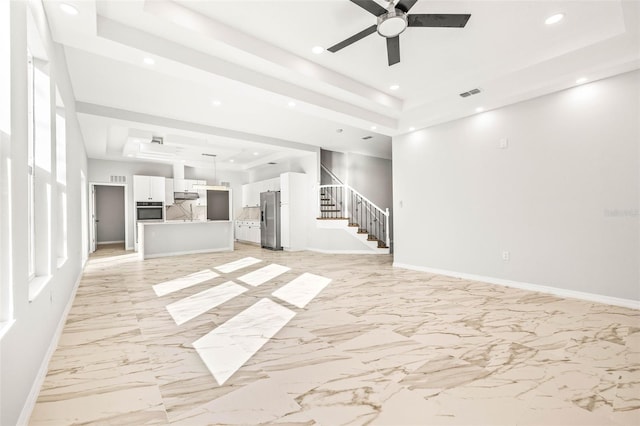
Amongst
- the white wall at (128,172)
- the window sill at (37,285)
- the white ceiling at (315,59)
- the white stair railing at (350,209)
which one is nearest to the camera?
the window sill at (37,285)

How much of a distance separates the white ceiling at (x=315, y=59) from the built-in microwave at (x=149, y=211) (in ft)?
13.2

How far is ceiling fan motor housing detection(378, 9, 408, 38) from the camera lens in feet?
8.75

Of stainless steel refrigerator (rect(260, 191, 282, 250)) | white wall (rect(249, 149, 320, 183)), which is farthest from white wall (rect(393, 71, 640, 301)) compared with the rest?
stainless steel refrigerator (rect(260, 191, 282, 250))

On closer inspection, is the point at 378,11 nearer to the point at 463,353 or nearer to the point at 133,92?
the point at 463,353

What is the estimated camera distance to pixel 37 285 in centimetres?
222

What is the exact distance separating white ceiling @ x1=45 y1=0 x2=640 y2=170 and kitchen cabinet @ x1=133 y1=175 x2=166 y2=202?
3800 mm

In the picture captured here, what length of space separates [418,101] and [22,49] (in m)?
4.96

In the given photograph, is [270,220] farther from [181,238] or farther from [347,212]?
[181,238]

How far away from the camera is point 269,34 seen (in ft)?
10.8

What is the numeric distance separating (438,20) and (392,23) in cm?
41

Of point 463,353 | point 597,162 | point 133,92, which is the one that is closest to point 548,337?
point 463,353

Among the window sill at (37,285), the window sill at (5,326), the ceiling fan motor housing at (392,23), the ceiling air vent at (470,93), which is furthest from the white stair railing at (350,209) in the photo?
the window sill at (5,326)

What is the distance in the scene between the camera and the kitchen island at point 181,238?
7699 millimetres

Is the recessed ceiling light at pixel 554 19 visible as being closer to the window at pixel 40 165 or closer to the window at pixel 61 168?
the window at pixel 40 165
